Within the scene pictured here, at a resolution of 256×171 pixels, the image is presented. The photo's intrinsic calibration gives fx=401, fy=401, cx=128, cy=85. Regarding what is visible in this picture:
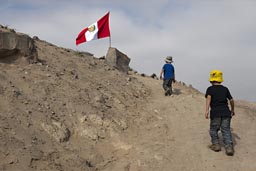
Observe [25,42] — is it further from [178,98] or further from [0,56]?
[178,98]

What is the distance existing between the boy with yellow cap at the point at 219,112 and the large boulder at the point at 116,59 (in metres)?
5.91

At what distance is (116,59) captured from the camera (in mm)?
13750

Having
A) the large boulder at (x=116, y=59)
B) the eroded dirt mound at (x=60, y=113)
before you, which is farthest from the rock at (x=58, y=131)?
the large boulder at (x=116, y=59)

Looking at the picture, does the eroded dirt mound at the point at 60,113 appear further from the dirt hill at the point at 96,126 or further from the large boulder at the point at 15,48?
the large boulder at the point at 15,48

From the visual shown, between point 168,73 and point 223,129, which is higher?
point 168,73

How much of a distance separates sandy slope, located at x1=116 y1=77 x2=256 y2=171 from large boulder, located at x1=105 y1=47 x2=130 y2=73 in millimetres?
2361

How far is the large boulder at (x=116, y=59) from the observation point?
1369cm

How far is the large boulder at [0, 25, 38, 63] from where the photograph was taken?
9531mm

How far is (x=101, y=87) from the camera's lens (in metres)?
11.1

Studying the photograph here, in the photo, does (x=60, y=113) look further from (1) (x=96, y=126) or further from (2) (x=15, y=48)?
(2) (x=15, y=48)

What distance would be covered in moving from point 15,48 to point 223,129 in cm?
524

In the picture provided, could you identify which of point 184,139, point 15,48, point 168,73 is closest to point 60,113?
point 15,48

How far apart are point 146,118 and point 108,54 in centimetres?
445

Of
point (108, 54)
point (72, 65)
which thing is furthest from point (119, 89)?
point (108, 54)
